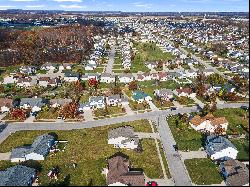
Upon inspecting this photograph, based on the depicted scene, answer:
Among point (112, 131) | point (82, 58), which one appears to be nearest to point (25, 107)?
Answer: point (112, 131)

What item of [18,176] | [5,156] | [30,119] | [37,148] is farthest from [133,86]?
[18,176]

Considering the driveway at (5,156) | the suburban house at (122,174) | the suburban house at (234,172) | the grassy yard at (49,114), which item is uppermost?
the suburban house at (234,172)

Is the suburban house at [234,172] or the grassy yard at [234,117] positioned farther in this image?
the grassy yard at [234,117]

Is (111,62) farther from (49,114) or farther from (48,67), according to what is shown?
(49,114)

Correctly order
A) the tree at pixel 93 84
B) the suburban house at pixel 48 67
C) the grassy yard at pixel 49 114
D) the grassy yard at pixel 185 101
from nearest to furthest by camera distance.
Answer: the grassy yard at pixel 49 114, the grassy yard at pixel 185 101, the tree at pixel 93 84, the suburban house at pixel 48 67

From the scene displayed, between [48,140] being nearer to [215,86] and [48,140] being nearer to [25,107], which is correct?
[25,107]

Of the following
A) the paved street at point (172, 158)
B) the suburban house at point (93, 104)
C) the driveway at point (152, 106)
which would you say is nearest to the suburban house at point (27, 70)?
the suburban house at point (93, 104)

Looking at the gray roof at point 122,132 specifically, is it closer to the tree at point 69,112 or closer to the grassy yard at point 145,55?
the tree at point 69,112
